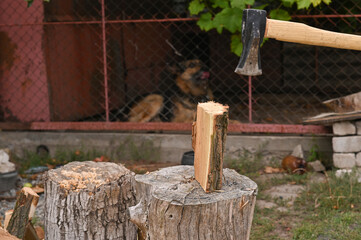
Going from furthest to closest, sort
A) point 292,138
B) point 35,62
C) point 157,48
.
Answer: point 157,48, point 35,62, point 292,138

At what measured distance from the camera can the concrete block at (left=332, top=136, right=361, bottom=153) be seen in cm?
520

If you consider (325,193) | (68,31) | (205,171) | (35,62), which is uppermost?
(68,31)

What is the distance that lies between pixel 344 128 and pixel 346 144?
181mm

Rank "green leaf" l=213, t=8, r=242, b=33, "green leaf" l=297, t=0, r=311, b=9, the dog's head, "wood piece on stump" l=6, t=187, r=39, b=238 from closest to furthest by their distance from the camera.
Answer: "wood piece on stump" l=6, t=187, r=39, b=238 → "green leaf" l=297, t=0, r=311, b=9 → "green leaf" l=213, t=8, r=242, b=33 → the dog's head

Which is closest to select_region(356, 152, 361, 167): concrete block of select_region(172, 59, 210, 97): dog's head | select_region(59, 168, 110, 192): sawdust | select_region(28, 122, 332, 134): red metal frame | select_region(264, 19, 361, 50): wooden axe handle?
select_region(28, 122, 332, 134): red metal frame

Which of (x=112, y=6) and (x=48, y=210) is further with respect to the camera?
(x=112, y=6)

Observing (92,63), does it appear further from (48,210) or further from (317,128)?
(48,210)

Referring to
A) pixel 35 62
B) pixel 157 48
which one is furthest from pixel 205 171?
pixel 157 48

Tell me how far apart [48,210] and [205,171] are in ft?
3.64

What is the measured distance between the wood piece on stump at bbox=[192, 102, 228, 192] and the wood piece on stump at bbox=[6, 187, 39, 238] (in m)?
1.29

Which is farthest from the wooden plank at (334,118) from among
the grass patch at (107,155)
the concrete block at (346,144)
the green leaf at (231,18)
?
the grass patch at (107,155)

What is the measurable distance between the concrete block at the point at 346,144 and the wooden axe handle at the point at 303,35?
95.4 inches

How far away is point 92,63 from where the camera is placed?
7.48 meters

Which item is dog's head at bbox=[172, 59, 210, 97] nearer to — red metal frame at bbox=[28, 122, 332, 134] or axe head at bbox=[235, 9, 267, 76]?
red metal frame at bbox=[28, 122, 332, 134]
